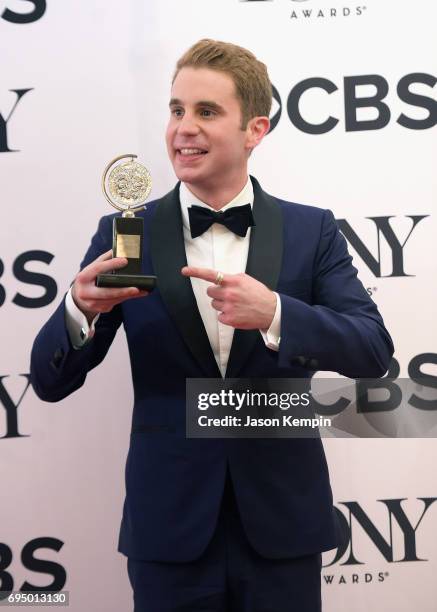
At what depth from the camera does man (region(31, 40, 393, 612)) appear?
1.73 m

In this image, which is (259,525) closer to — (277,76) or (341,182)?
(341,182)

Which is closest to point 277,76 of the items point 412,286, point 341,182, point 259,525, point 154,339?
point 341,182

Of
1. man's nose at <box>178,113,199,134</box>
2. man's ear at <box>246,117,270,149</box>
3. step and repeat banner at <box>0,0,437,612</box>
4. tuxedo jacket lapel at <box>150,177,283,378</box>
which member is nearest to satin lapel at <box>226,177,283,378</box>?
tuxedo jacket lapel at <box>150,177,283,378</box>

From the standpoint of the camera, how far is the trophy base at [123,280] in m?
1.62

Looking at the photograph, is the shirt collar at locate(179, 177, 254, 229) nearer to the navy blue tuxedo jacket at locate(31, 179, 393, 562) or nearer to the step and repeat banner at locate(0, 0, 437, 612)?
the navy blue tuxedo jacket at locate(31, 179, 393, 562)

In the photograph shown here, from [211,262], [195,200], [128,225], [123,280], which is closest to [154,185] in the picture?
[195,200]

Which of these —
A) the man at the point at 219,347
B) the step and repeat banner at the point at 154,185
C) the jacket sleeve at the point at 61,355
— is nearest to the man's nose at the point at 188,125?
the man at the point at 219,347

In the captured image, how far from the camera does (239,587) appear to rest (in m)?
1.77

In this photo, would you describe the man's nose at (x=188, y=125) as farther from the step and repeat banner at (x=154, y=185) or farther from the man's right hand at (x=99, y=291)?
the step and repeat banner at (x=154, y=185)

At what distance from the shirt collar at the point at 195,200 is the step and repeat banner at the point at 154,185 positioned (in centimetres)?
65

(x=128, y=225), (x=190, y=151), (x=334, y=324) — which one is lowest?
(x=334, y=324)

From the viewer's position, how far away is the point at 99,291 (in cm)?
162

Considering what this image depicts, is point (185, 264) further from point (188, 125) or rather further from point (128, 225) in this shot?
point (188, 125)

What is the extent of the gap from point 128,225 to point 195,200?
0.28 meters
